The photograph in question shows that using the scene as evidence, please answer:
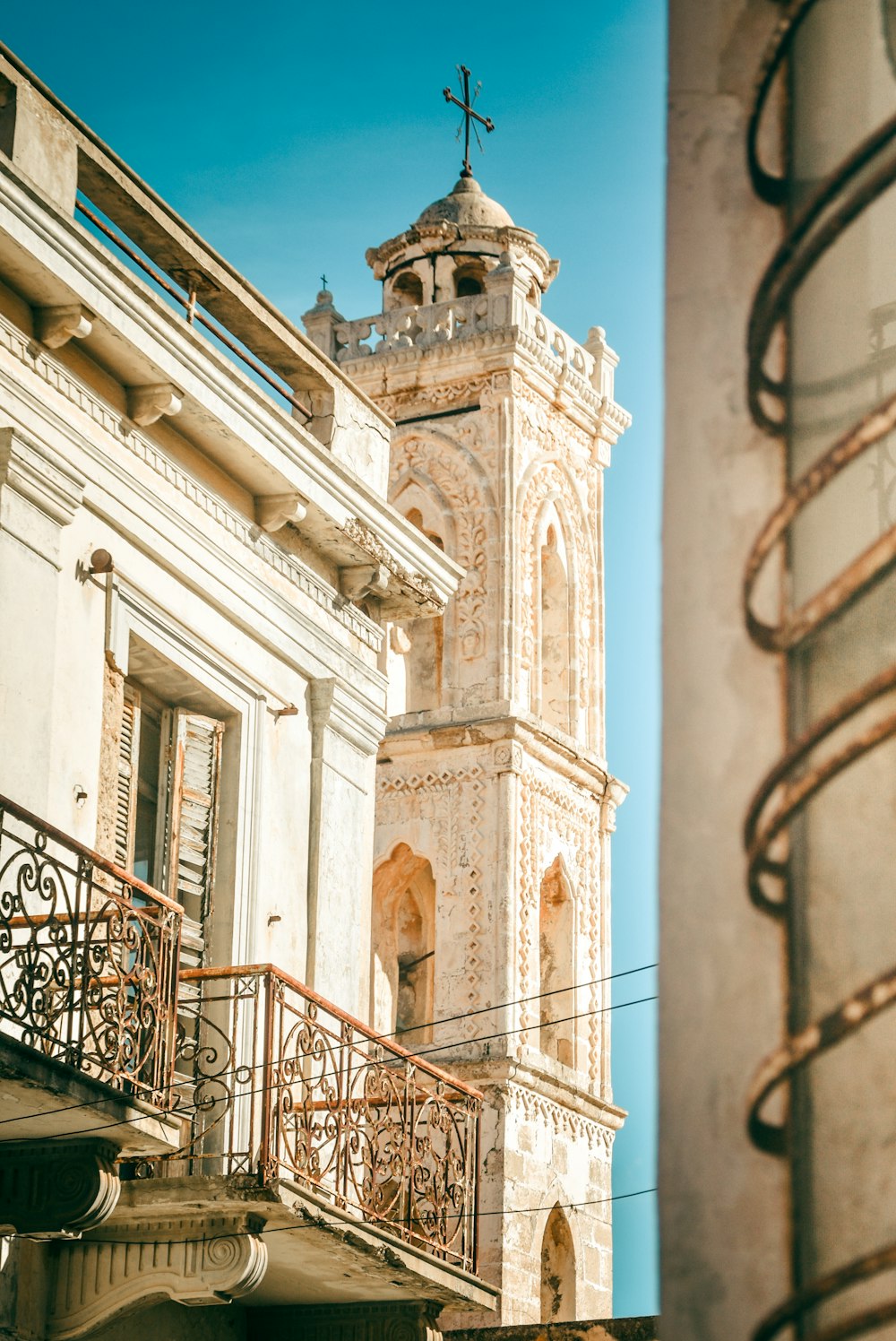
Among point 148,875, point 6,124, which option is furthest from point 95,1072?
point 6,124

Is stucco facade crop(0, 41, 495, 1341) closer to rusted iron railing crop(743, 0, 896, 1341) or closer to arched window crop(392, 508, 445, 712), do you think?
rusted iron railing crop(743, 0, 896, 1341)

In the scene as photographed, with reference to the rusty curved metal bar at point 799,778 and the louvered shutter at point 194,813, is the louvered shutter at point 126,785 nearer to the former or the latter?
the louvered shutter at point 194,813

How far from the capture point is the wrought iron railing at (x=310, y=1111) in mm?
10484

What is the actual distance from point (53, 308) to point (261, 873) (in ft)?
10.9

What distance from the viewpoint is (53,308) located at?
10.9 m

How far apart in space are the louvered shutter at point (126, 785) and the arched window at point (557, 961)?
19384 millimetres

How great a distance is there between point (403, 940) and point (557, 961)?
204cm

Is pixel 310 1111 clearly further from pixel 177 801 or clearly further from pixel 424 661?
pixel 424 661

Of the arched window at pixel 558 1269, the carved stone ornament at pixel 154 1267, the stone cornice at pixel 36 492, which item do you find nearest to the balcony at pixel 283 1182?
the carved stone ornament at pixel 154 1267

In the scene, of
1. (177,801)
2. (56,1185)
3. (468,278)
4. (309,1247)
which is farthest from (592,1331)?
(468,278)

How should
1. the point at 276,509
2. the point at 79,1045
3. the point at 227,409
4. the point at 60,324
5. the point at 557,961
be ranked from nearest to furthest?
the point at 79,1045 < the point at 60,324 < the point at 227,409 < the point at 276,509 < the point at 557,961

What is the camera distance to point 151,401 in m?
11.8

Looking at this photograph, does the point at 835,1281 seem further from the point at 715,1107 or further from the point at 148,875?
the point at 148,875

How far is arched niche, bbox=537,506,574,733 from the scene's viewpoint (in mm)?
32344
